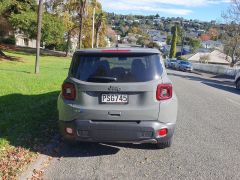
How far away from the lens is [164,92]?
18.8ft

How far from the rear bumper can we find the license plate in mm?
302

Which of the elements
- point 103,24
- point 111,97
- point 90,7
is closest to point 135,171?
point 111,97

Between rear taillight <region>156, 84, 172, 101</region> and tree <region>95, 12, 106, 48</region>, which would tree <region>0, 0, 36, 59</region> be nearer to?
tree <region>95, 12, 106, 48</region>

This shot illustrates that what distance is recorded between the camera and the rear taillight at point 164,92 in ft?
18.5

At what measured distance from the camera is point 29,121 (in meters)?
7.76

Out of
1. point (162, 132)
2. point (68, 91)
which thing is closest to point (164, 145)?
point (162, 132)

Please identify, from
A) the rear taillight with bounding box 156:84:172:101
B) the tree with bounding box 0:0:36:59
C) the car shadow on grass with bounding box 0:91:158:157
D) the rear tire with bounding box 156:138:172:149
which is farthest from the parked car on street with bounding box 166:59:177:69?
the rear taillight with bounding box 156:84:172:101

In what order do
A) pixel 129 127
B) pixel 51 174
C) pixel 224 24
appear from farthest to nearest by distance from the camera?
pixel 224 24 < pixel 129 127 < pixel 51 174

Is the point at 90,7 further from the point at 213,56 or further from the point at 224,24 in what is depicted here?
the point at 213,56

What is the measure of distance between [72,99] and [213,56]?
102 meters

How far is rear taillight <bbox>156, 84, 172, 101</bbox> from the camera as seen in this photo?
5.65m

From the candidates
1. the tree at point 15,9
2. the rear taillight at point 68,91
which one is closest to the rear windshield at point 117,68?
the rear taillight at point 68,91

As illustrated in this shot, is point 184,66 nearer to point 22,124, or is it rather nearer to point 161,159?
point 22,124

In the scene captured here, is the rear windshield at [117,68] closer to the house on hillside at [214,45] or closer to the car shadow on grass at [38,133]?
the car shadow on grass at [38,133]
